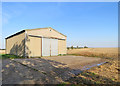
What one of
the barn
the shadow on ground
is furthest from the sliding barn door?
the shadow on ground

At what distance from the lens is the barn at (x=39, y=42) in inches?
371

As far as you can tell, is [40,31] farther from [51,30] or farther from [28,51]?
[28,51]

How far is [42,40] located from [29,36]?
1918 millimetres

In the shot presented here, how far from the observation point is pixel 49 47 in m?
11.4

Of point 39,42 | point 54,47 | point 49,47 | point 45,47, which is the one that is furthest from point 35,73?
point 54,47

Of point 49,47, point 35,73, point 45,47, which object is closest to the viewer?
point 35,73

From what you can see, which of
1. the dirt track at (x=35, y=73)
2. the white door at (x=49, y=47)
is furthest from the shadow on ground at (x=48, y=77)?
the white door at (x=49, y=47)

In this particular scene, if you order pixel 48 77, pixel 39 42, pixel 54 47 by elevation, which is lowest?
pixel 48 77

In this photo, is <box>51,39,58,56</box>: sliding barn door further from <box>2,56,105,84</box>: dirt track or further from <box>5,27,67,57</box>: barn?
<box>2,56,105,84</box>: dirt track

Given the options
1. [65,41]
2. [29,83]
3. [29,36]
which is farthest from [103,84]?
[65,41]

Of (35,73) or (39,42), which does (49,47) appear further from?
(35,73)

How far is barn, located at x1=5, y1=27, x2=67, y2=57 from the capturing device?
9.42m

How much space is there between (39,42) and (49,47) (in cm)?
180

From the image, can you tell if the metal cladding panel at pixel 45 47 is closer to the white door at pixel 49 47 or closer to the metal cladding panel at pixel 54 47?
the white door at pixel 49 47
